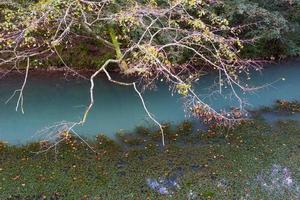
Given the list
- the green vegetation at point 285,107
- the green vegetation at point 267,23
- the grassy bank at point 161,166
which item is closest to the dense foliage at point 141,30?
the grassy bank at point 161,166

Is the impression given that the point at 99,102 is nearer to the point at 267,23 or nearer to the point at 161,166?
the point at 161,166

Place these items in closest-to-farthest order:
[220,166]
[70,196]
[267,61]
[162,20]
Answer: [70,196], [220,166], [162,20], [267,61]

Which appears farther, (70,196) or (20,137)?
(20,137)

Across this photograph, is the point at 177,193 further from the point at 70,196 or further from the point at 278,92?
the point at 278,92

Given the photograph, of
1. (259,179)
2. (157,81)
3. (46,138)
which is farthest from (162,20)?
(259,179)

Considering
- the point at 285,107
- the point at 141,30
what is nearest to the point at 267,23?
the point at 285,107
